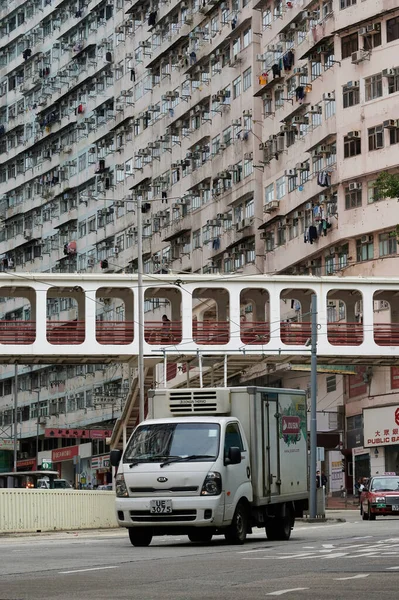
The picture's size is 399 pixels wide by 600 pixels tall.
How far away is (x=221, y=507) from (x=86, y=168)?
253ft

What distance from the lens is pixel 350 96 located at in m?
60.8

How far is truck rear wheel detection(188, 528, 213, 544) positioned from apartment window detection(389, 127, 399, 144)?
36.7 meters

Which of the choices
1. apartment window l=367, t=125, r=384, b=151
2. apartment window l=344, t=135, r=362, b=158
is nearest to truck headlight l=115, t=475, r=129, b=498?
apartment window l=367, t=125, r=384, b=151

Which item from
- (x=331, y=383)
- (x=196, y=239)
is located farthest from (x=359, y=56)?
(x=196, y=239)

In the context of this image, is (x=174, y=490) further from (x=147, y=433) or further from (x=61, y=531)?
(x=61, y=531)

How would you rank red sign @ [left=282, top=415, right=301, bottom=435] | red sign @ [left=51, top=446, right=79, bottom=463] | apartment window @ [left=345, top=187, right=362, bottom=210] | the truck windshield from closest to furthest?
the truck windshield → red sign @ [left=282, top=415, right=301, bottom=435] → apartment window @ [left=345, top=187, right=362, bottom=210] → red sign @ [left=51, top=446, right=79, bottom=463]

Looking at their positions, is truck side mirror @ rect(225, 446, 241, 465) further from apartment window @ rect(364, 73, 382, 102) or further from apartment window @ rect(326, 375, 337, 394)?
apartment window @ rect(326, 375, 337, 394)

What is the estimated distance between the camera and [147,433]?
22.9 metres

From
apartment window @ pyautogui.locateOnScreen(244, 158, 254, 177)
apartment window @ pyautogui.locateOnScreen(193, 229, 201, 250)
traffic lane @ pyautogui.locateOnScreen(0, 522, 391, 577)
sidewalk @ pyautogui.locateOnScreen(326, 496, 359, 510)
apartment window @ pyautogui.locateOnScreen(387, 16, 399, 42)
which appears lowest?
traffic lane @ pyautogui.locateOnScreen(0, 522, 391, 577)

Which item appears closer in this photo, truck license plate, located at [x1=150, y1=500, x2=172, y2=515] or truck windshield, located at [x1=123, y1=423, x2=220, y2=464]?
truck license plate, located at [x1=150, y1=500, x2=172, y2=515]

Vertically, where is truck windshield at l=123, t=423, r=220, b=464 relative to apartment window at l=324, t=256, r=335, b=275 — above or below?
below

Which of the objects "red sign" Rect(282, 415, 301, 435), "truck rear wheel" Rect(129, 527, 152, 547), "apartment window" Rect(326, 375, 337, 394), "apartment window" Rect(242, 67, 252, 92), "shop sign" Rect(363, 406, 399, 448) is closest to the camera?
"truck rear wheel" Rect(129, 527, 152, 547)

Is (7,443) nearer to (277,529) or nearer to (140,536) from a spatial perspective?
(277,529)

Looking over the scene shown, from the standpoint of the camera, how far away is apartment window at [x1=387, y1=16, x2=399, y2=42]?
59.1 m
